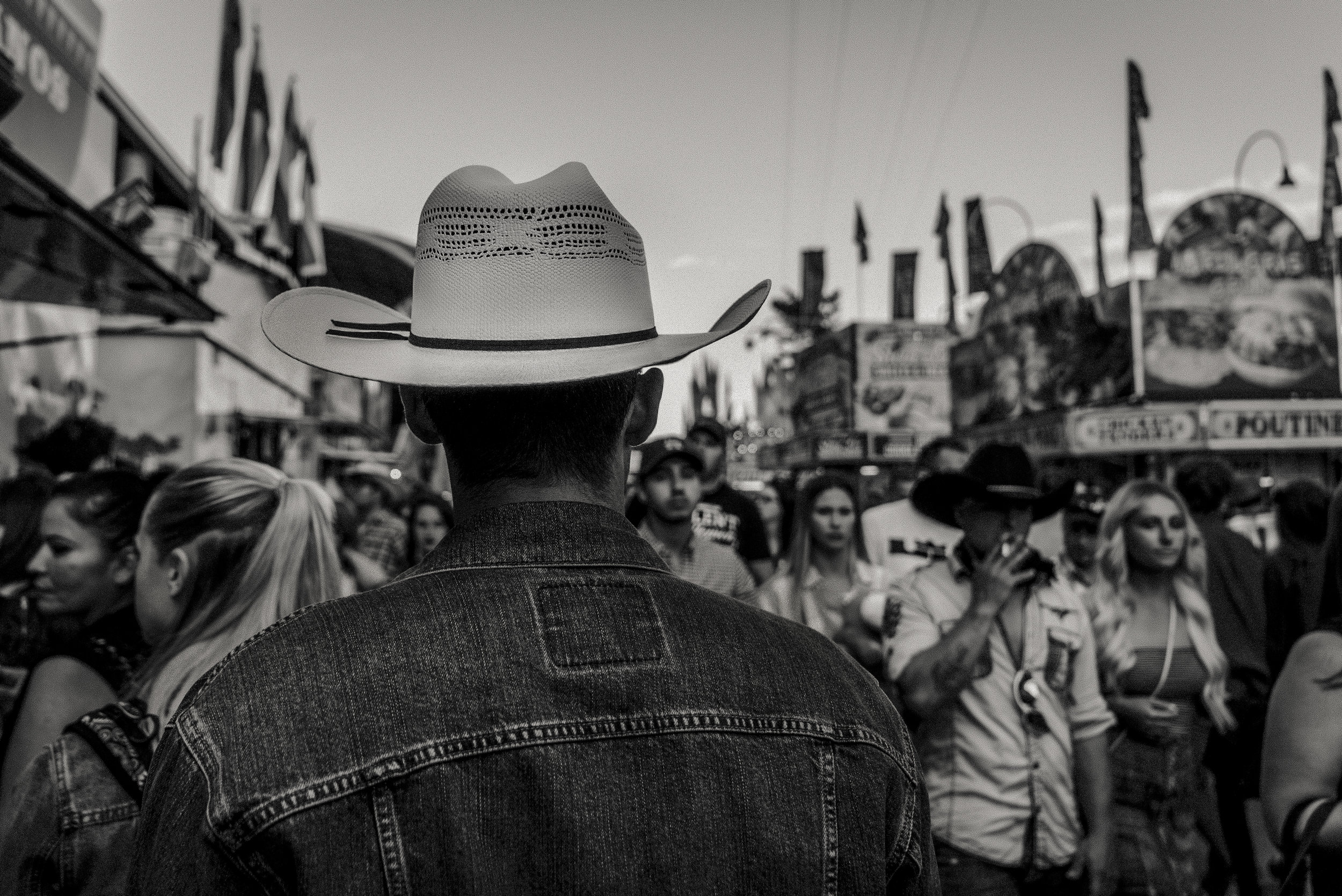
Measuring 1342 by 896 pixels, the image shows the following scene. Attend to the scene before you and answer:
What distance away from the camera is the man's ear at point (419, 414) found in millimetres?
1487

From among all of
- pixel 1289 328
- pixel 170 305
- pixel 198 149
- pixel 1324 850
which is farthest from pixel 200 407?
pixel 1289 328

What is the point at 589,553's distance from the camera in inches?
55.0

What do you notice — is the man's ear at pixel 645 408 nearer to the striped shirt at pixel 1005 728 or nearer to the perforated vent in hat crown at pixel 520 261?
the perforated vent in hat crown at pixel 520 261

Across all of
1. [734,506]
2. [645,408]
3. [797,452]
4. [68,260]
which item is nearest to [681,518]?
[734,506]

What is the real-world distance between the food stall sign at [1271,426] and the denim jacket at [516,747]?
68.7 ft

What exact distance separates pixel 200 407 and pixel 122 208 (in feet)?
29.1

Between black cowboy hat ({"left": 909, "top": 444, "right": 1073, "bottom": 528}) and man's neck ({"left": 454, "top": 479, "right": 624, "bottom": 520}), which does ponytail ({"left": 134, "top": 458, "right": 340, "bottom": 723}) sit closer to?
man's neck ({"left": 454, "top": 479, "right": 624, "bottom": 520})

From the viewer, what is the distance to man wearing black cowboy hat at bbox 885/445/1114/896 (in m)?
3.74

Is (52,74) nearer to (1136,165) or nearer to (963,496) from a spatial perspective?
(963,496)

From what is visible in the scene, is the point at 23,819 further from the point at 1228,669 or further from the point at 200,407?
the point at 200,407

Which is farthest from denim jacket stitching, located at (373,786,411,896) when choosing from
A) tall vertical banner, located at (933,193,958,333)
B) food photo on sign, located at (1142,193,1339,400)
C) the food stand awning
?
tall vertical banner, located at (933,193,958,333)

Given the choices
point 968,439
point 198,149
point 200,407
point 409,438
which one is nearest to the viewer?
point 198,149

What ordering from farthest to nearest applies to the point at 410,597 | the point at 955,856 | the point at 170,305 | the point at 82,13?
the point at 82,13
the point at 170,305
the point at 955,856
the point at 410,597

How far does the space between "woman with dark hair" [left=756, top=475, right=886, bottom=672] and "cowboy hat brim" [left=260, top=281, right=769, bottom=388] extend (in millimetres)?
4022
